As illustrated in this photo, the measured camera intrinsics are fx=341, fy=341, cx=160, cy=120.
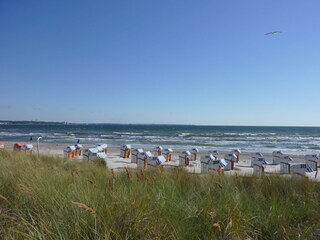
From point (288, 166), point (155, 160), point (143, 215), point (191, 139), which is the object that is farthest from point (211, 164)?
point (191, 139)

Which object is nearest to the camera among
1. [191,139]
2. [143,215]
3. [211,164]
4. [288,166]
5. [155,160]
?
[143,215]

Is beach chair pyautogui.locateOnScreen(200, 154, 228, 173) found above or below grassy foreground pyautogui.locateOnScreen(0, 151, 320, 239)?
below

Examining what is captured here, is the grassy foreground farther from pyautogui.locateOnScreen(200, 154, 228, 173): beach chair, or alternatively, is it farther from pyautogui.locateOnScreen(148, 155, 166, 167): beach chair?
pyautogui.locateOnScreen(148, 155, 166, 167): beach chair

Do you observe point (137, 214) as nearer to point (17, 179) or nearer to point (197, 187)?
point (197, 187)

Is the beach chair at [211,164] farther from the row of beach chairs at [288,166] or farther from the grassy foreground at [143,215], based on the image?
the grassy foreground at [143,215]

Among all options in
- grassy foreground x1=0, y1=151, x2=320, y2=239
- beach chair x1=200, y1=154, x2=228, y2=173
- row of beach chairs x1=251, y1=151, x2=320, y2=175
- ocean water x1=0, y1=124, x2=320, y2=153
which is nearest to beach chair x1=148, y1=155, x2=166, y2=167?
beach chair x1=200, y1=154, x2=228, y2=173

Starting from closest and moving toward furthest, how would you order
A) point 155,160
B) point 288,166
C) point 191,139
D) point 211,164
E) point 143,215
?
point 143,215, point 211,164, point 288,166, point 155,160, point 191,139

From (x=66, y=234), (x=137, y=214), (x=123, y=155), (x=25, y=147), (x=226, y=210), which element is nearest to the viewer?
(x=66, y=234)

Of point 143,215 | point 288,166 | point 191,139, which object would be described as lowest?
point 191,139

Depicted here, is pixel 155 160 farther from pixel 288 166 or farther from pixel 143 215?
pixel 143 215

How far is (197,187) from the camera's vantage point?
211 inches

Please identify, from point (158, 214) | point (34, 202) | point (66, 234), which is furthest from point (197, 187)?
point (66, 234)

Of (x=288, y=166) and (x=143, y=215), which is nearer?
(x=143, y=215)

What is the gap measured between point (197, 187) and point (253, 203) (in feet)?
3.95
